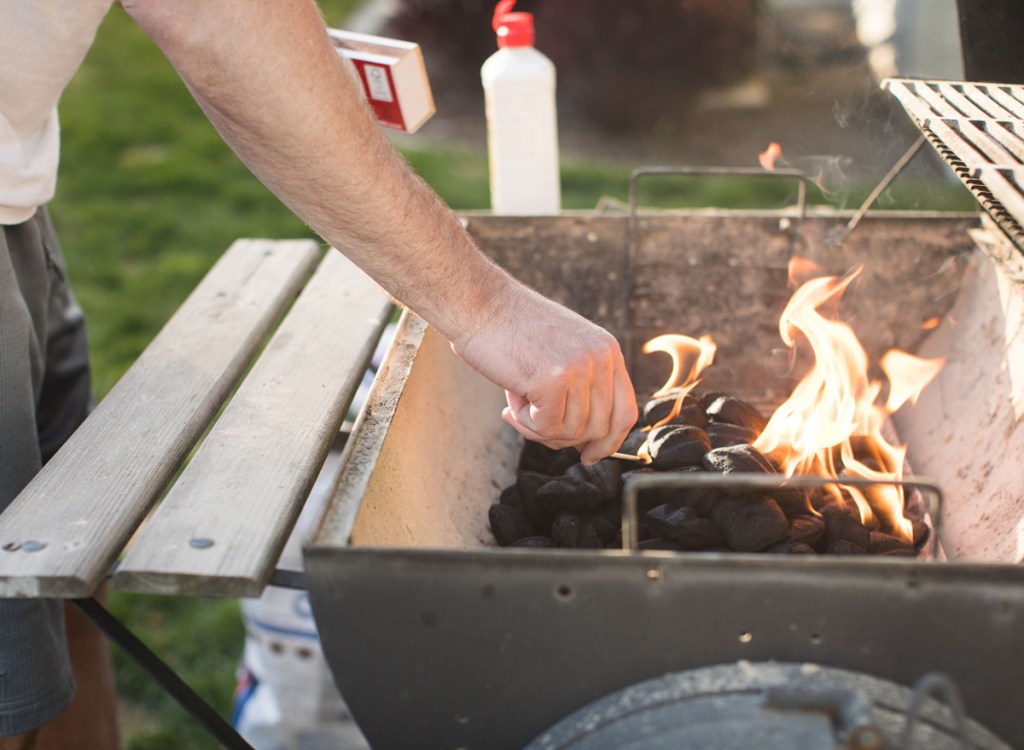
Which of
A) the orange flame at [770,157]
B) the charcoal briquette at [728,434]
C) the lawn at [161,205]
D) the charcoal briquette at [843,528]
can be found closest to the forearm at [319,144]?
the charcoal briquette at [728,434]

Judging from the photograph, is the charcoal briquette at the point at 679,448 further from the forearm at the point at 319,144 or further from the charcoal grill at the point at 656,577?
the forearm at the point at 319,144

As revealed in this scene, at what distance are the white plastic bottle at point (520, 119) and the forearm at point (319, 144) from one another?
88 cm

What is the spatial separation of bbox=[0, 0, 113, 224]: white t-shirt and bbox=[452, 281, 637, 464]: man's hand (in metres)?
0.73

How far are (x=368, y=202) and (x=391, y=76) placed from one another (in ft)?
2.25

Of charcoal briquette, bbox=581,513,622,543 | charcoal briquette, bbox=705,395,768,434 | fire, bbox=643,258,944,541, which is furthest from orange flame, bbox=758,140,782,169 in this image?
charcoal briquette, bbox=581,513,622,543

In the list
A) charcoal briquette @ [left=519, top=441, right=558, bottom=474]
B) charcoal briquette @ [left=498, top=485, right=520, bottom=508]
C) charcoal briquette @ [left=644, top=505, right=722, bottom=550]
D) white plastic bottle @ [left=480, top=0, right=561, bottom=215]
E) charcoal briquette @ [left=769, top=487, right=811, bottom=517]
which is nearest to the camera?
charcoal briquette @ [left=644, top=505, right=722, bottom=550]

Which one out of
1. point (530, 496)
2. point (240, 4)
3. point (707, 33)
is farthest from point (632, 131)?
point (240, 4)

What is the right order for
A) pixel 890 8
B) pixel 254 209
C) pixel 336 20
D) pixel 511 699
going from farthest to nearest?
pixel 336 20
pixel 254 209
pixel 890 8
pixel 511 699

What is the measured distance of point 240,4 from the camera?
125cm

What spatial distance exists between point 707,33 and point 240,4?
423 centimetres

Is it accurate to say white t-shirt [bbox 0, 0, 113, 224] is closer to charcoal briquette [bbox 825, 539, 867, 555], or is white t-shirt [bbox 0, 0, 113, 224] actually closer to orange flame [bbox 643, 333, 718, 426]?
orange flame [bbox 643, 333, 718, 426]

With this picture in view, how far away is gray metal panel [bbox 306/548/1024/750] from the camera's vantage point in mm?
1107

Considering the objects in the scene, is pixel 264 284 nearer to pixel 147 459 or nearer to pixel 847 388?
pixel 147 459

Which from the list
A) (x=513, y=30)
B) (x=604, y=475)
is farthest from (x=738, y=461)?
(x=513, y=30)
